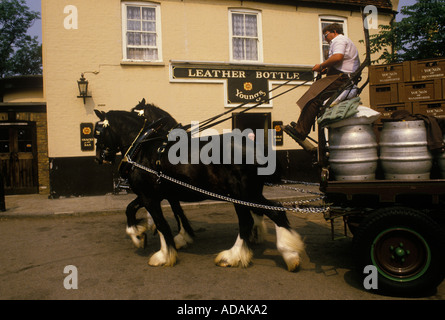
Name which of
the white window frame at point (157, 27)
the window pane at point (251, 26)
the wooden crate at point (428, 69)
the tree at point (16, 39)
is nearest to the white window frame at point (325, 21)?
the window pane at point (251, 26)

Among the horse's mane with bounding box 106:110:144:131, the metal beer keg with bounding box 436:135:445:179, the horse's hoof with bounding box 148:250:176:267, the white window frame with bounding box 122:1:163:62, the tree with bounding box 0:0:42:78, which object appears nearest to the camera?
the metal beer keg with bounding box 436:135:445:179

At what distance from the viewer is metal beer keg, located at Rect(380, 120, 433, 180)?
130 inches

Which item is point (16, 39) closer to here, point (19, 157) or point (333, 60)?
point (19, 157)

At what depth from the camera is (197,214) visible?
7598 millimetres

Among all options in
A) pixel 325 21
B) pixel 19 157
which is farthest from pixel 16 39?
pixel 325 21

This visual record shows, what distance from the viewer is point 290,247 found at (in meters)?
4.05

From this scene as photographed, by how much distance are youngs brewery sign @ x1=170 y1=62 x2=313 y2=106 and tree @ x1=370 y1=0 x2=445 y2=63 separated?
9.27ft

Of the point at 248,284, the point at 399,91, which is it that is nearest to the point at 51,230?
the point at 248,284

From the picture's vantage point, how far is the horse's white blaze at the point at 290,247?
3.96 metres

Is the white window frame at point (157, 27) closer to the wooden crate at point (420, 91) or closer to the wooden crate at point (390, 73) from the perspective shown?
the wooden crate at point (390, 73)

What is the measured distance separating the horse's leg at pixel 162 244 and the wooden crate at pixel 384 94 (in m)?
3.13

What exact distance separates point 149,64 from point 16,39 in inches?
891

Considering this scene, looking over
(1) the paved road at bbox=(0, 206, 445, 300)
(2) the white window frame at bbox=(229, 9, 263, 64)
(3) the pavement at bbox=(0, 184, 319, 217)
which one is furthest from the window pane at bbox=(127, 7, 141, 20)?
(1) the paved road at bbox=(0, 206, 445, 300)

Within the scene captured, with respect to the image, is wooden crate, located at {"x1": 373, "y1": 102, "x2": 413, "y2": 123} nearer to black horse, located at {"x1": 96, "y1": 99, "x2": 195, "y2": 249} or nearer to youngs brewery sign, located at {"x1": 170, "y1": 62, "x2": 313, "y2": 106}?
black horse, located at {"x1": 96, "y1": 99, "x2": 195, "y2": 249}
